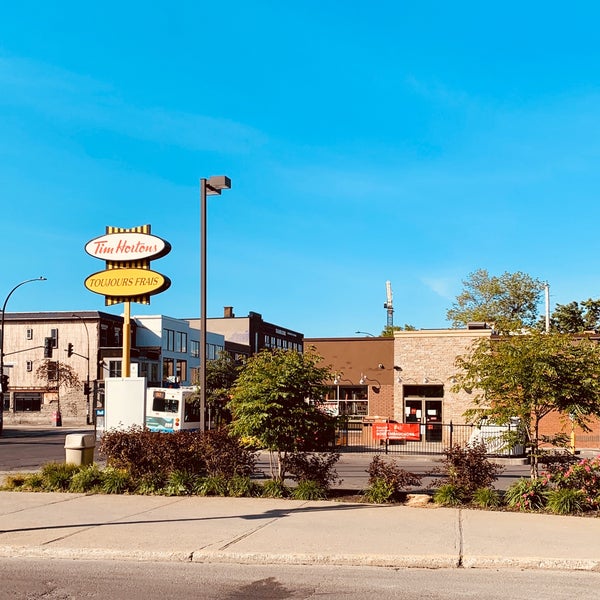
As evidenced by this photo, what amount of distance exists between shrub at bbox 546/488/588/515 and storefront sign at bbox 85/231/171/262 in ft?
44.6

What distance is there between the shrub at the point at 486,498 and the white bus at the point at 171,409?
22.3 metres

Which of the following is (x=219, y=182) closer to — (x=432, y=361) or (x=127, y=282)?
(x=127, y=282)

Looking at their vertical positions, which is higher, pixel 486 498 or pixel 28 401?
pixel 28 401

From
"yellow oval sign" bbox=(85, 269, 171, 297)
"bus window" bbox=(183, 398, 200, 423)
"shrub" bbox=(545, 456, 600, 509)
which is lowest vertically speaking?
"shrub" bbox=(545, 456, 600, 509)

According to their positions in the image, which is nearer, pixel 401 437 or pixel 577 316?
pixel 401 437

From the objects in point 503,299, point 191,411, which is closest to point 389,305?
point 503,299

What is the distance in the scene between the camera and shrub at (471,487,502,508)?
13.6 meters

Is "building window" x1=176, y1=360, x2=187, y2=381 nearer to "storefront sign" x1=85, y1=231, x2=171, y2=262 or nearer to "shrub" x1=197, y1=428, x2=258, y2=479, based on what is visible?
"storefront sign" x1=85, y1=231, x2=171, y2=262

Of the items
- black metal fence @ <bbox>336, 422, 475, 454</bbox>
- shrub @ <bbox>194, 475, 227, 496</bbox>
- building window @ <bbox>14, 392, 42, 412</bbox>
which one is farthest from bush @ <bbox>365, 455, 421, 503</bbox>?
building window @ <bbox>14, 392, 42, 412</bbox>

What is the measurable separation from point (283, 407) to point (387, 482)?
2.48 metres

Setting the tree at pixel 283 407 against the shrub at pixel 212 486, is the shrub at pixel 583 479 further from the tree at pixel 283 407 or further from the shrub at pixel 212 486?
the shrub at pixel 212 486

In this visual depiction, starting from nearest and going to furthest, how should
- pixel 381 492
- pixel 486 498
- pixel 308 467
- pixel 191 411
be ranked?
pixel 486 498 → pixel 381 492 → pixel 308 467 → pixel 191 411

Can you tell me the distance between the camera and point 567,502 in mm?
13117

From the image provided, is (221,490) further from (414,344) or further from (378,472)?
(414,344)
